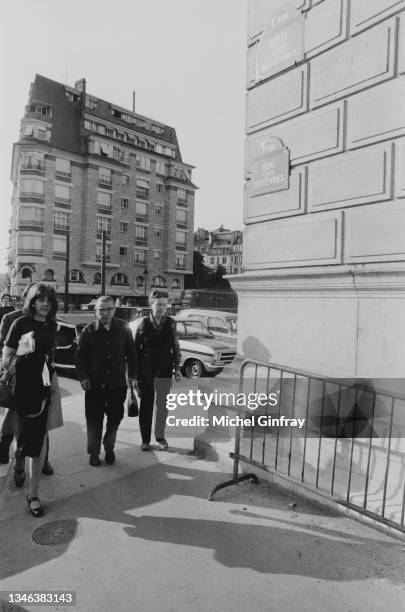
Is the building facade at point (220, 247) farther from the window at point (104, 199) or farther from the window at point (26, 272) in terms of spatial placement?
the window at point (26, 272)

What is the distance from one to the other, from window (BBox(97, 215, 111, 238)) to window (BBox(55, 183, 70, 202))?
3.91 meters

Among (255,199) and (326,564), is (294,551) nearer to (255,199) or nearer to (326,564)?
(326,564)

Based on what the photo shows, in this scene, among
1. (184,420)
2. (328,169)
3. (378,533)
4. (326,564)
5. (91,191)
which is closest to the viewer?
(326,564)

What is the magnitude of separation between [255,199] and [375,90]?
1.61 meters

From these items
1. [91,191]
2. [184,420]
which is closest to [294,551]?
[184,420]

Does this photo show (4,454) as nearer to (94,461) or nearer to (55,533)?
(94,461)

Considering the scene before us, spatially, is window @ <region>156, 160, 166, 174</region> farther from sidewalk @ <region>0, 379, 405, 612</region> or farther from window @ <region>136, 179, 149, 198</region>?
sidewalk @ <region>0, 379, 405, 612</region>

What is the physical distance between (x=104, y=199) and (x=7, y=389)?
4804 centimetres

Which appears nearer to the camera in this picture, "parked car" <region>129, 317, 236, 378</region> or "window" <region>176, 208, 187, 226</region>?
"parked car" <region>129, 317, 236, 378</region>

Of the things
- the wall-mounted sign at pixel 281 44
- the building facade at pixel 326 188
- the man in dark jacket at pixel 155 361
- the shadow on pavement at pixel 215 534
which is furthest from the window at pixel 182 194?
the shadow on pavement at pixel 215 534

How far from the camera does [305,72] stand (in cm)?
443

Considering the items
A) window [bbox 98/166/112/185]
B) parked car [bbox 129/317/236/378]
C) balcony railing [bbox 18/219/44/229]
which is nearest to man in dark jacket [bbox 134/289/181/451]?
parked car [bbox 129/317/236/378]

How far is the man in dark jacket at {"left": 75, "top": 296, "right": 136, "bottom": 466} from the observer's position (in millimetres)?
4449

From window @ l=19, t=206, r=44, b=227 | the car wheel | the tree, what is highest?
window @ l=19, t=206, r=44, b=227
